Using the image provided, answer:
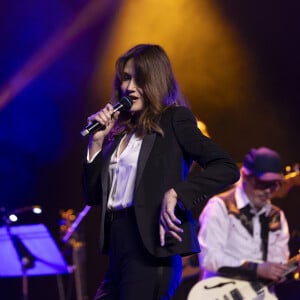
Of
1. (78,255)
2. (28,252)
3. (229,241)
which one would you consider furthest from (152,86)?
(78,255)

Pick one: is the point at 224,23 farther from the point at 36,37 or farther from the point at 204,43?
the point at 36,37

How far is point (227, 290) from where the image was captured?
409cm

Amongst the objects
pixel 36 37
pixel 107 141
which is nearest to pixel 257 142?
pixel 36 37

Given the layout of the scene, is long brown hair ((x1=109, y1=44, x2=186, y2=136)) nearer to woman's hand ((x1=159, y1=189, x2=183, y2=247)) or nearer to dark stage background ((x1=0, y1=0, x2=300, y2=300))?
woman's hand ((x1=159, y1=189, x2=183, y2=247))

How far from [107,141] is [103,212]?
0.49m

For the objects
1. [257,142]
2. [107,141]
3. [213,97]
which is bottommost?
[257,142]

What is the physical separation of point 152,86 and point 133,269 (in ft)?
2.27

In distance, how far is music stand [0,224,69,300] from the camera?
4332 millimetres

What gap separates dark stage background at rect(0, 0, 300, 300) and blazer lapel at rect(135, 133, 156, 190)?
3576 mm

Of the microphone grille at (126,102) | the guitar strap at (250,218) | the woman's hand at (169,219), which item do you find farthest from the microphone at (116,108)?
the guitar strap at (250,218)

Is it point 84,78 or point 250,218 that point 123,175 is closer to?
point 250,218

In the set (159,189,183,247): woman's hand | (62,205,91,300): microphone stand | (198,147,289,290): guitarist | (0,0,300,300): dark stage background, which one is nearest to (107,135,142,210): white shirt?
(159,189,183,247): woman's hand

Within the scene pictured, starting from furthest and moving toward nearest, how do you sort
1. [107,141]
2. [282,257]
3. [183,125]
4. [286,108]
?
[286,108] < [282,257] < [107,141] < [183,125]

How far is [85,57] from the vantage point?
20.5 ft
